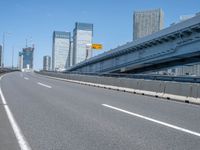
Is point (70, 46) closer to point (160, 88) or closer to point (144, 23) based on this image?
point (144, 23)

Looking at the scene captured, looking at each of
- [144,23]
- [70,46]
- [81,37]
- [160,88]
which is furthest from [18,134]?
[70,46]

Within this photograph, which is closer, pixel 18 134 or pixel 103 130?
pixel 18 134

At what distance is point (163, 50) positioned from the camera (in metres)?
49.1

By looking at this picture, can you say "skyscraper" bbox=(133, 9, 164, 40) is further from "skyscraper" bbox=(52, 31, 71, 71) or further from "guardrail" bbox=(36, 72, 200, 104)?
"guardrail" bbox=(36, 72, 200, 104)

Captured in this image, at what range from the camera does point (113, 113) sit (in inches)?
455

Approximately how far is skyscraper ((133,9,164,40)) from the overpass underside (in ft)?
205

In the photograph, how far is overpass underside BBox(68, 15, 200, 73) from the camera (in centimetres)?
4238

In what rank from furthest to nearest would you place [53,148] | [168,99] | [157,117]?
1. [168,99]
2. [157,117]
3. [53,148]

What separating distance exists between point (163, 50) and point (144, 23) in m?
86.4

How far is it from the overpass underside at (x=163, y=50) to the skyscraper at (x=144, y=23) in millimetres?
62336

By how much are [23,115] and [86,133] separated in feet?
12.1

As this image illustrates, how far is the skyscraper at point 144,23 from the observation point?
132 meters

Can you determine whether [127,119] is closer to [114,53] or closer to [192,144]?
[192,144]

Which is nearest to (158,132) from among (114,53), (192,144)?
(192,144)
